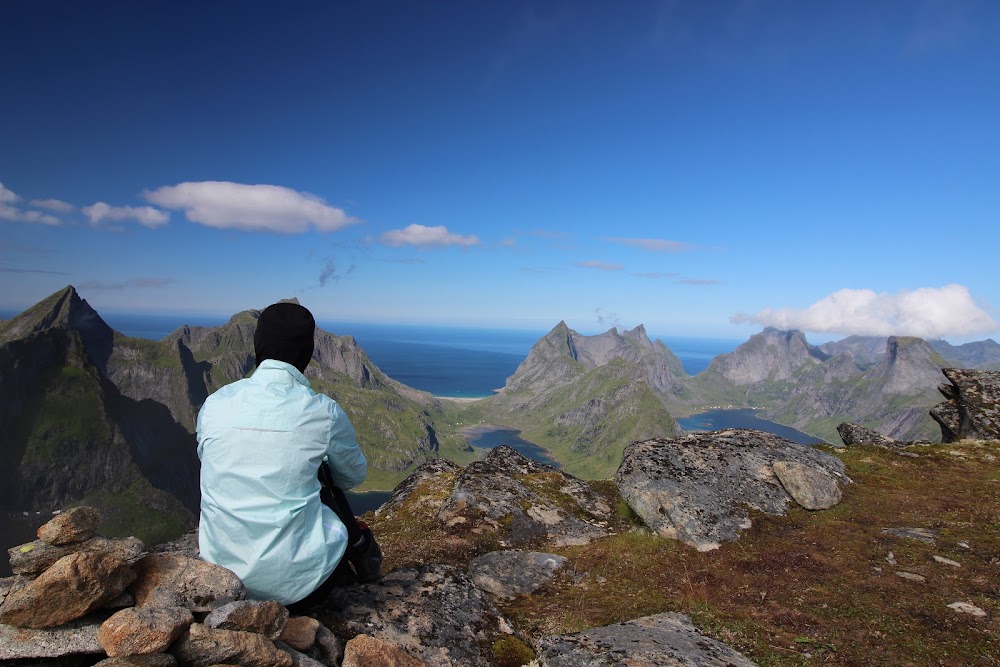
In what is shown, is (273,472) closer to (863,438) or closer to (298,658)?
(298,658)

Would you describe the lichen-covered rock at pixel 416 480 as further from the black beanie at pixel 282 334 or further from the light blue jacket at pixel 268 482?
the black beanie at pixel 282 334

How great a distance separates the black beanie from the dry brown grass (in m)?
7.76

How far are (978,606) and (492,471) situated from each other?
1493cm

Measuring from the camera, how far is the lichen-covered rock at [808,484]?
18391mm

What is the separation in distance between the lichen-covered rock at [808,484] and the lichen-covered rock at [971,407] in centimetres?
1535

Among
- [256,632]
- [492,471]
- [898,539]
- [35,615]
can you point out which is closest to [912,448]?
[898,539]

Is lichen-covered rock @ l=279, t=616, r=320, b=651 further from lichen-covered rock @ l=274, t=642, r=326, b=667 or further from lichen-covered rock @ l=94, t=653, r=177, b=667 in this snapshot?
lichen-covered rock @ l=94, t=653, r=177, b=667

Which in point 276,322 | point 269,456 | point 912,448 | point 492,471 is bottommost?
point 492,471

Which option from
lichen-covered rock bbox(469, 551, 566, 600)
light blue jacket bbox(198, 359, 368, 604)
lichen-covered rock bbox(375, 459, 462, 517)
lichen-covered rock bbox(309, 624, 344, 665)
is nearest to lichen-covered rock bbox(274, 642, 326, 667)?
lichen-covered rock bbox(309, 624, 344, 665)

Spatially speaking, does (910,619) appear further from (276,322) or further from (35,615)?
(35,615)

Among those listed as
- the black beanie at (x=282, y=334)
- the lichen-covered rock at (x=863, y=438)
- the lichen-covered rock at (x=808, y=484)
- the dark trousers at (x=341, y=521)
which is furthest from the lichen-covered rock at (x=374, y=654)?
the lichen-covered rock at (x=863, y=438)

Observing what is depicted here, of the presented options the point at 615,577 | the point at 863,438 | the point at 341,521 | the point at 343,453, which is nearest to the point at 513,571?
the point at 615,577

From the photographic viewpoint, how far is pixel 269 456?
6961mm

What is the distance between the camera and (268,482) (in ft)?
22.7
